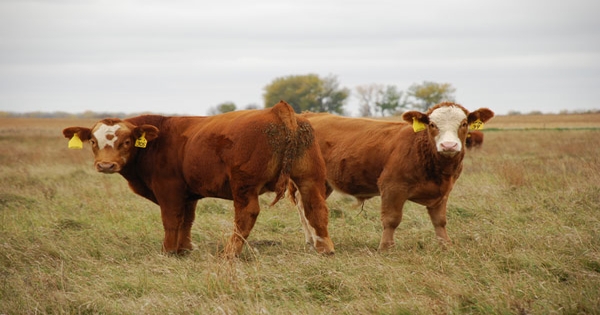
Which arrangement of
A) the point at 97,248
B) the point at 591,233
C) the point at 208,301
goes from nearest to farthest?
the point at 208,301 < the point at 591,233 < the point at 97,248

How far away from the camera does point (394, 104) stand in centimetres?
9281

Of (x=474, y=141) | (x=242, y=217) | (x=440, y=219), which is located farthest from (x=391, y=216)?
(x=474, y=141)

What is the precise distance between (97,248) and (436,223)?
13.4 ft

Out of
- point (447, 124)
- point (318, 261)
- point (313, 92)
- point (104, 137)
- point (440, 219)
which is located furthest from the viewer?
point (313, 92)

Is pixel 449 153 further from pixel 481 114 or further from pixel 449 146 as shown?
pixel 481 114

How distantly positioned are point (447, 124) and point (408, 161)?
0.64 metres

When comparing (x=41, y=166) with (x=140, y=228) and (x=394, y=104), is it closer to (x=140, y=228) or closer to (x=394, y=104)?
(x=140, y=228)

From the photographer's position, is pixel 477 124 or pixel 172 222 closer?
pixel 172 222

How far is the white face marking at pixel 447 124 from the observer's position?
7.01 metres

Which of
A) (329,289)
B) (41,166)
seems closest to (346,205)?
(329,289)

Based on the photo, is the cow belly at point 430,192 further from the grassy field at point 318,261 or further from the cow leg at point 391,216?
the grassy field at point 318,261

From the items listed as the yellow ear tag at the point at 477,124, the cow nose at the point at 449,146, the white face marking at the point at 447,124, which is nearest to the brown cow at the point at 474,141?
the yellow ear tag at the point at 477,124

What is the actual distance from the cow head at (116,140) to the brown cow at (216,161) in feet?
0.04

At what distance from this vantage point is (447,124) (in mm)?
7277
